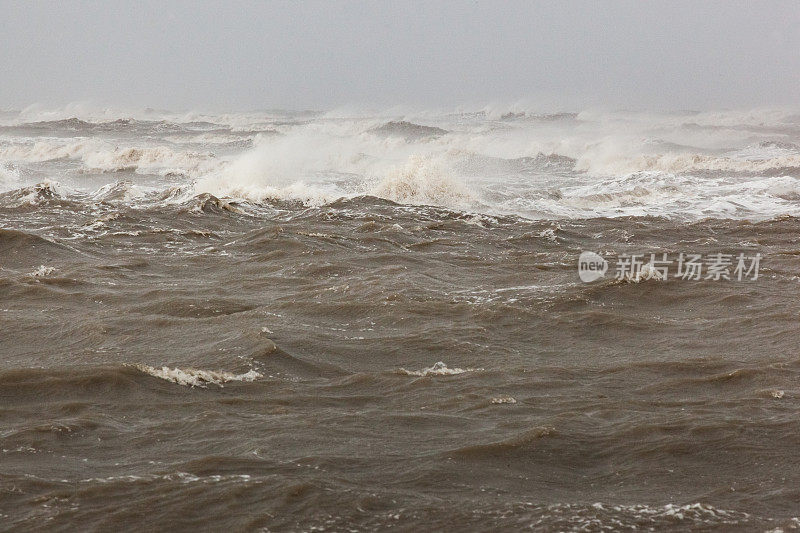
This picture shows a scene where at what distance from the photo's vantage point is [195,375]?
5.97 meters

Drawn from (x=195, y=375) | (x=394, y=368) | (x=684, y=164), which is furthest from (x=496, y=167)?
(x=195, y=375)

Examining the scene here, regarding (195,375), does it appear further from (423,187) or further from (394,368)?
(423,187)

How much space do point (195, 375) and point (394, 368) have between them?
1.53 metres

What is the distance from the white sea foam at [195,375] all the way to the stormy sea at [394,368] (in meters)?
0.02

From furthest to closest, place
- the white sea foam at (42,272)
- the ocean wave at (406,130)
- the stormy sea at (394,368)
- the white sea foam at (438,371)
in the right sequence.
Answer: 1. the ocean wave at (406,130)
2. the white sea foam at (42,272)
3. the white sea foam at (438,371)
4. the stormy sea at (394,368)

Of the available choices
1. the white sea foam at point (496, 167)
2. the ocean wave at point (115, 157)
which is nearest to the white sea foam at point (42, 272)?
the white sea foam at point (496, 167)

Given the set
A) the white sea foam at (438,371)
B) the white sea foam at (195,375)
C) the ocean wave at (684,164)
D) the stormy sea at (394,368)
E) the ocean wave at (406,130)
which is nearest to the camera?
the stormy sea at (394,368)

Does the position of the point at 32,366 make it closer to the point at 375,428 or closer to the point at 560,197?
the point at 375,428

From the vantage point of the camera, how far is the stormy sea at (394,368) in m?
4.20

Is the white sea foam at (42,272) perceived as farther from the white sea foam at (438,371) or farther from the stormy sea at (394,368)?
the white sea foam at (438,371)

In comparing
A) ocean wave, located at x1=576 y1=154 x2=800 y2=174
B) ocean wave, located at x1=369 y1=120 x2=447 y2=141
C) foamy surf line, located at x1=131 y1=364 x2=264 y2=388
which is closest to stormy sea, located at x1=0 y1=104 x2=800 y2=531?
foamy surf line, located at x1=131 y1=364 x2=264 y2=388

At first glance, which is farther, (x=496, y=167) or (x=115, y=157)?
(x=115, y=157)

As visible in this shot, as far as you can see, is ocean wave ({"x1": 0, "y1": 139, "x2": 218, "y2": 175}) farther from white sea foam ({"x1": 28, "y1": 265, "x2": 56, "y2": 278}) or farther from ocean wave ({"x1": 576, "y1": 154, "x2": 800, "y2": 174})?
white sea foam ({"x1": 28, "y1": 265, "x2": 56, "y2": 278})

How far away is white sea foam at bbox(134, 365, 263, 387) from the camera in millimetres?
5883
